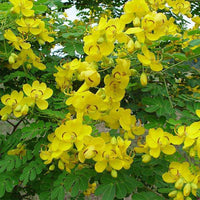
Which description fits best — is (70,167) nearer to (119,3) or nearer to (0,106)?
(0,106)

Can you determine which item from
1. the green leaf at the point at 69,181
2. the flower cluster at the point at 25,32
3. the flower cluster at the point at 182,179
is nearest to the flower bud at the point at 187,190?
the flower cluster at the point at 182,179

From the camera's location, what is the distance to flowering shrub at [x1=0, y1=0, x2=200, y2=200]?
0.98 m

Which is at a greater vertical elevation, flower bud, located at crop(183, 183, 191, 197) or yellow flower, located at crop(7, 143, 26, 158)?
flower bud, located at crop(183, 183, 191, 197)

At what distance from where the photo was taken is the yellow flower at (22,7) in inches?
48.9

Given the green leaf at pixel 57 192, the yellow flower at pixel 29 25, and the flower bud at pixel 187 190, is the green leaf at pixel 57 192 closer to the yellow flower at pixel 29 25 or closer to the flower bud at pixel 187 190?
the flower bud at pixel 187 190

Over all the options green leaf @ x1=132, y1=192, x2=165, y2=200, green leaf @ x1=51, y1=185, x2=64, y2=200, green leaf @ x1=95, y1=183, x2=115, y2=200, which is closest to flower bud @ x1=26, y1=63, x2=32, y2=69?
green leaf @ x1=51, y1=185, x2=64, y2=200

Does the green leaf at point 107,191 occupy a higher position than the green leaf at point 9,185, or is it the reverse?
the green leaf at point 107,191

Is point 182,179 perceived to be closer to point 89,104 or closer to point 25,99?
point 89,104

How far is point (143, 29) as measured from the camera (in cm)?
96

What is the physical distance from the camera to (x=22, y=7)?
127 centimetres

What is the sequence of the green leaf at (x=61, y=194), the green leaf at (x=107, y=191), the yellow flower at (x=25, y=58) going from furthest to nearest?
the yellow flower at (x=25, y=58) → the green leaf at (x=61, y=194) → the green leaf at (x=107, y=191)

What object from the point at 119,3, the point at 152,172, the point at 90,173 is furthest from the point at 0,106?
the point at 119,3

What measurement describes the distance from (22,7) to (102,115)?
0.68 metres

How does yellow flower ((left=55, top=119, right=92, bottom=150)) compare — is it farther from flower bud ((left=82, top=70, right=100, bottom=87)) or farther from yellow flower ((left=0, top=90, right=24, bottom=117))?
yellow flower ((left=0, top=90, right=24, bottom=117))
